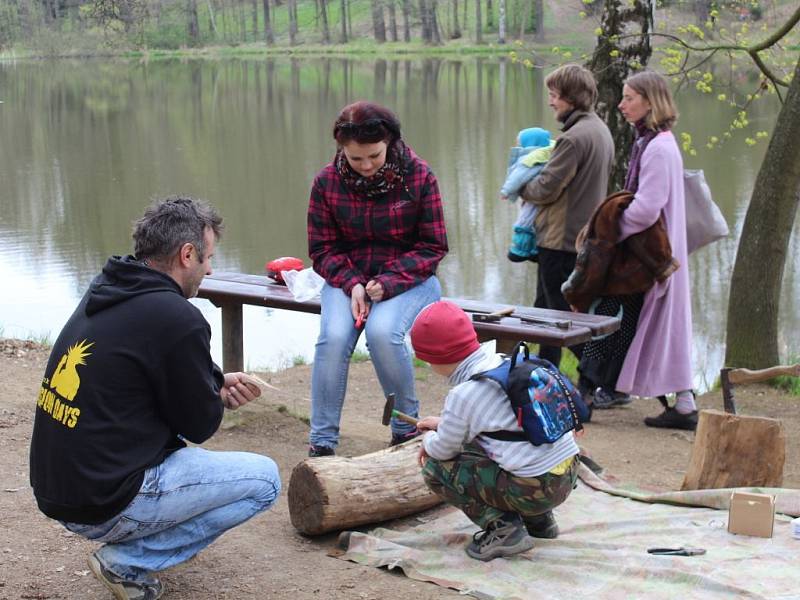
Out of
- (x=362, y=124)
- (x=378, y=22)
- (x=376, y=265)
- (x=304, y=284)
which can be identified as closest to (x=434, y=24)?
(x=378, y=22)

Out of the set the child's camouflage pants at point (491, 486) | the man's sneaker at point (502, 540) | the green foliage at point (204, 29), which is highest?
the green foliage at point (204, 29)

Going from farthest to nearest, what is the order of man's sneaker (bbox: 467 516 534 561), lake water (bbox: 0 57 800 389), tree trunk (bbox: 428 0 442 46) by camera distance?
tree trunk (bbox: 428 0 442 46) → lake water (bbox: 0 57 800 389) → man's sneaker (bbox: 467 516 534 561)

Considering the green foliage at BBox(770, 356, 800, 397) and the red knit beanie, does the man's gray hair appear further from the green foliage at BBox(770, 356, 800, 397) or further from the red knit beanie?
the green foliage at BBox(770, 356, 800, 397)

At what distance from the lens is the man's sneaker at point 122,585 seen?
3.27 meters

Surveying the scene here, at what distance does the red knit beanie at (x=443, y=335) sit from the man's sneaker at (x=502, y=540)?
588 millimetres

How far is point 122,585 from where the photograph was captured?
3.28 m

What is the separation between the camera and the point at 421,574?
3637 mm

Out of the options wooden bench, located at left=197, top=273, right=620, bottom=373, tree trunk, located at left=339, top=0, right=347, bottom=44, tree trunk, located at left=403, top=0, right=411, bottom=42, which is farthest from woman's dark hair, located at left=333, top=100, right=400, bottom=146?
tree trunk, located at left=339, top=0, right=347, bottom=44

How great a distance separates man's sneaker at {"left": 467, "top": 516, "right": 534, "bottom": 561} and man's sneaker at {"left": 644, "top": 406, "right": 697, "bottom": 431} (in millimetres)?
2308

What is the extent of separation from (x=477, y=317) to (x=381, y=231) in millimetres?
676

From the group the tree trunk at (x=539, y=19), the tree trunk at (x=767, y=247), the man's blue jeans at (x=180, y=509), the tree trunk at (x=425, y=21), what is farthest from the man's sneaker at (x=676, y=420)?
the tree trunk at (x=425, y=21)

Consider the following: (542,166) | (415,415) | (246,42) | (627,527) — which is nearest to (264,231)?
(542,166)

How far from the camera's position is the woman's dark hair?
446 centimetres

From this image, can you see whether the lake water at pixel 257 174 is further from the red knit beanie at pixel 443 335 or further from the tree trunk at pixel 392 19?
the tree trunk at pixel 392 19
